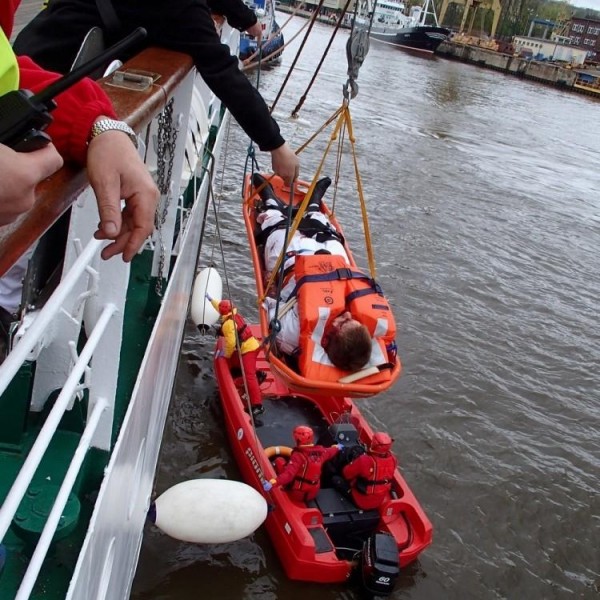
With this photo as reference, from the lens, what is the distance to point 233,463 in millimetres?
5477

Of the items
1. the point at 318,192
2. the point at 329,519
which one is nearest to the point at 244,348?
the point at 329,519

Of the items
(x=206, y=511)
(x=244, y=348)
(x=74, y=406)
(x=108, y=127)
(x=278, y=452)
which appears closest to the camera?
(x=108, y=127)

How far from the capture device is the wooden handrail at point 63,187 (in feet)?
2.67

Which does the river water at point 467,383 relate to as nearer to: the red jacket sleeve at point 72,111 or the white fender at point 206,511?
the white fender at point 206,511

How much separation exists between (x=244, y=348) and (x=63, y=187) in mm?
4567

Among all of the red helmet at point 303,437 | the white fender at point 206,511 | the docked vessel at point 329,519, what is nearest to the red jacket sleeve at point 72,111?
the white fender at point 206,511

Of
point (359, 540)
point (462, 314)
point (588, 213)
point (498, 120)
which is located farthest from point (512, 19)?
point (359, 540)

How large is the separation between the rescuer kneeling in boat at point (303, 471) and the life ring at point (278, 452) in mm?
239

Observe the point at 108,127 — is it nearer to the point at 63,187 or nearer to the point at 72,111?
the point at 72,111

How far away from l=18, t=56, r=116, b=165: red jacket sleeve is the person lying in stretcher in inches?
131

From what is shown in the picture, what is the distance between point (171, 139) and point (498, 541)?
446 cm

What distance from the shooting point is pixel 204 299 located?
20.5ft

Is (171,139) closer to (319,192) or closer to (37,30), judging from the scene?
(37,30)

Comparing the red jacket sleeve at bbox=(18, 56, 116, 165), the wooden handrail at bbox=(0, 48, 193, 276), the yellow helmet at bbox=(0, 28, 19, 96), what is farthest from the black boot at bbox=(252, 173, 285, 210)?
the yellow helmet at bbox=(0, 28, 19, 96)
